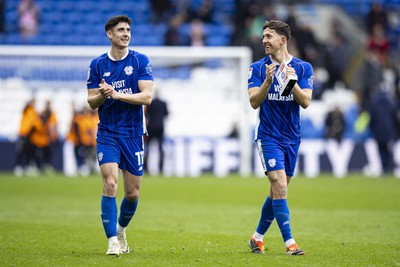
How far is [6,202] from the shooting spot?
1791 centimetres

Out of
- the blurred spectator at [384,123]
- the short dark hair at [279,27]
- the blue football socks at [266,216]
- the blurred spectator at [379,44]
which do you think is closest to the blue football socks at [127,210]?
the blue football socks at [266,216]

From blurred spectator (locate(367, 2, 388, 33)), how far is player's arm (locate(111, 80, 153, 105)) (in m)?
22.8

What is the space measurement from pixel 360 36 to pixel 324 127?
20.4 ft

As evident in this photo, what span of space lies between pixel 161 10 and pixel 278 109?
→ 886 inches

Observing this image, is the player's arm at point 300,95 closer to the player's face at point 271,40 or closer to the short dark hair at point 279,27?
the player's face at point 271,40

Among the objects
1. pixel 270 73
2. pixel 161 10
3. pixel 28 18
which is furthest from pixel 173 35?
pixel 270 73

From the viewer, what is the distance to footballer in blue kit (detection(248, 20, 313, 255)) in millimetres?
10141

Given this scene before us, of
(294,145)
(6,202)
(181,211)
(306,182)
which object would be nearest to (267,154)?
(294,145)

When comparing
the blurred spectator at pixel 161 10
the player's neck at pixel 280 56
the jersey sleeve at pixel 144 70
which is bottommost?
the jersey sleeve at pixel 144 70

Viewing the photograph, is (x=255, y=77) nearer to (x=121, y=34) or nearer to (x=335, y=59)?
(x=121, y=34)

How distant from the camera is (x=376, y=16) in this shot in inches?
1264

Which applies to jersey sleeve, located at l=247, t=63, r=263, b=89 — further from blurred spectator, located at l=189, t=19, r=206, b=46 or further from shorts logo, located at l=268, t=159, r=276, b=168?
blurred spectator, located at l=189, t=19, r=206, b=46

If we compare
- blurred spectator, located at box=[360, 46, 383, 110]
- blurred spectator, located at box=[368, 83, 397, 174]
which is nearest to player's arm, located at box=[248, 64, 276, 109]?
blurred spectator, located at box=[368, 83, 397, 174]

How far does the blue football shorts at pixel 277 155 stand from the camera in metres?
10.2
